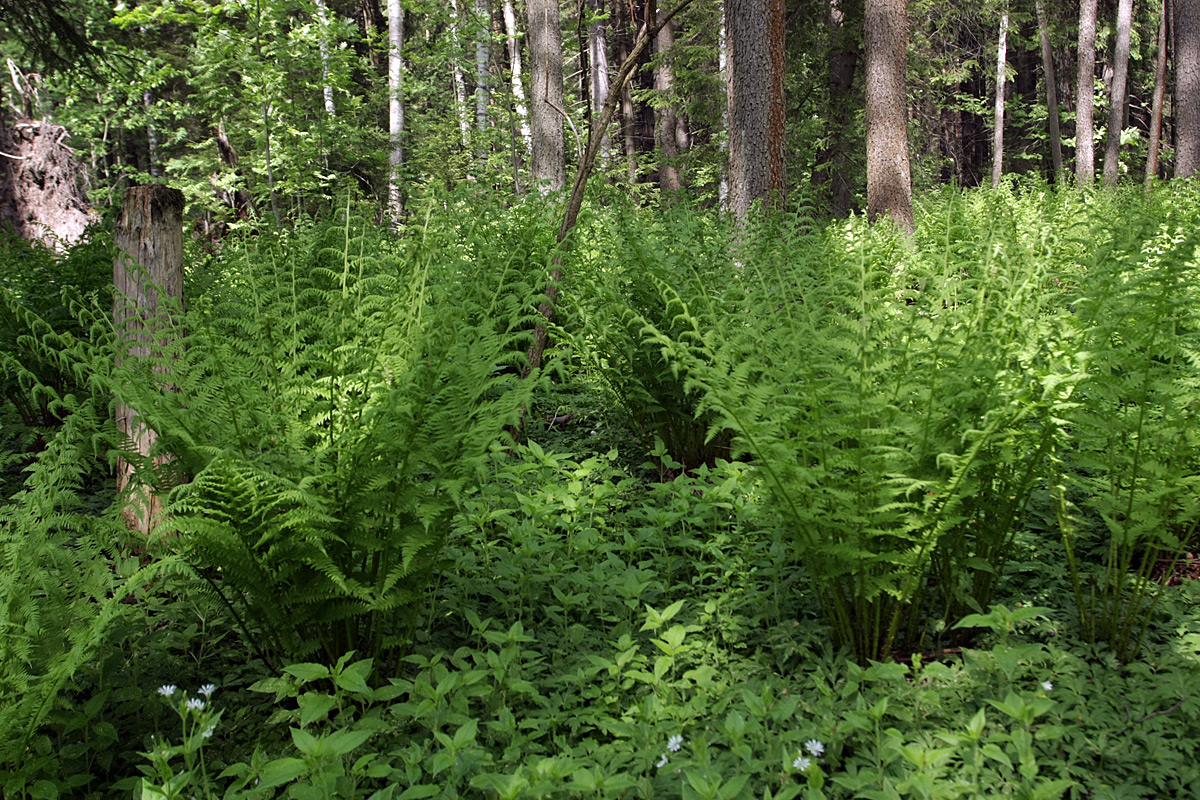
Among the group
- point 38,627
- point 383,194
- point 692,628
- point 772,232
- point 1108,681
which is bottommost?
point 1108,681

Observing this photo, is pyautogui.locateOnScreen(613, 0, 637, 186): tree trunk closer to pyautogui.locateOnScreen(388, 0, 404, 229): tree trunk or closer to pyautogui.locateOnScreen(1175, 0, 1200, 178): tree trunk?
pyautogui.locateOnScreen(388, 0, 404, 229): tree trunk

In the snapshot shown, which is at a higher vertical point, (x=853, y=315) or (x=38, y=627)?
(x=853, y=315)

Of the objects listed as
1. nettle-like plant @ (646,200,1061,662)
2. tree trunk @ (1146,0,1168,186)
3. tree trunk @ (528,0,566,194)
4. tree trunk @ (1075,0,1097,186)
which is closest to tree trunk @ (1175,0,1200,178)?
tree trunk @ (1075,0,1097,186)

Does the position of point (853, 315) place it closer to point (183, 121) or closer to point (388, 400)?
point (388, 400)

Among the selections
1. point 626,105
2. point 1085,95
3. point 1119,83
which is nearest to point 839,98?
point 1085,95

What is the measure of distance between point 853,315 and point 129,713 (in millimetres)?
2742

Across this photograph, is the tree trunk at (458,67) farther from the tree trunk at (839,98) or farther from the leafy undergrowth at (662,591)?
the leafy undergrowth at (662,591)

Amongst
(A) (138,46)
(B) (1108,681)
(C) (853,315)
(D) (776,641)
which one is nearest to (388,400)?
(D) (776,641)

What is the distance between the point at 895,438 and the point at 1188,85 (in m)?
12.8

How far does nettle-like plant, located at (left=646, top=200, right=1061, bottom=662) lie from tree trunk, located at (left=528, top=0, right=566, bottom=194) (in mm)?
6903

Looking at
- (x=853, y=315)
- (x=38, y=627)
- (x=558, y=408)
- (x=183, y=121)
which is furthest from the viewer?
(x=183, y=121)

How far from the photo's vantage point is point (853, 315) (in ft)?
9.32

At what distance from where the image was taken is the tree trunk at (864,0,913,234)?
26.2 ft

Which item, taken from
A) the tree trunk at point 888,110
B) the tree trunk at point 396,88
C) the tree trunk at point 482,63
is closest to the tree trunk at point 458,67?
the tree trunk at point 482,63
